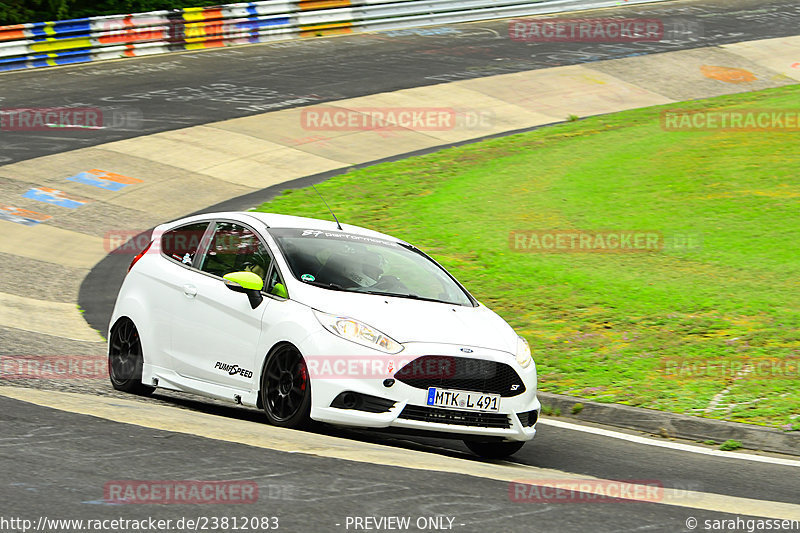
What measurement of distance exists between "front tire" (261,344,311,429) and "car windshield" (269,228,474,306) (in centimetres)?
65

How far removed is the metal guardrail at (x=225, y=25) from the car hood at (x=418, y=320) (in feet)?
76.9

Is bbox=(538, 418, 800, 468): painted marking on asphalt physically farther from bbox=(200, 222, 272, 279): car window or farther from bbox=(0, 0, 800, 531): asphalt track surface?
bbox=(200, 222, 272, 279): car window

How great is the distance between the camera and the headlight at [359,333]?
24.6ft

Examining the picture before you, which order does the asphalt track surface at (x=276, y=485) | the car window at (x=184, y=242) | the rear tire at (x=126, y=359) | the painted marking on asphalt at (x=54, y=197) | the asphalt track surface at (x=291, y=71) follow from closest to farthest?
1. the asphalt track surface at (x=276, y=485)
2. the car window at (x=184, y=242)
3. the rear tire at (x=126, y=359)
4. the painted marking on asphalt at (x=54, y=197)
5. the asphalt track surface at (x=291, y=71)

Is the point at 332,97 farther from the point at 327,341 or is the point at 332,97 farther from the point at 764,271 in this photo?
the point at 327,341

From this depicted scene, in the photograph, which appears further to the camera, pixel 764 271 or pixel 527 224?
pixel 527 224

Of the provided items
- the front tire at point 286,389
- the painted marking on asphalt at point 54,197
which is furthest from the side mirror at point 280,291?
the painted marking on asphalt at point 54,197

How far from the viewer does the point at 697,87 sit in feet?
96.9

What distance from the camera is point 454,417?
762 cm

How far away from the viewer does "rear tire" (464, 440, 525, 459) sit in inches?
320

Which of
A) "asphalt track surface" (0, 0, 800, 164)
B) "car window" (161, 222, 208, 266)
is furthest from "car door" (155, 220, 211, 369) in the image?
"asphalt track surface" (0, 0, 800, 164)

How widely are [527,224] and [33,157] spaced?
33.9ft

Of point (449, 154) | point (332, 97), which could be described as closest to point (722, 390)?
point (449, 154)

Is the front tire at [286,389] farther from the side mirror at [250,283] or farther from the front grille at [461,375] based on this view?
the front grille at [461,375]
